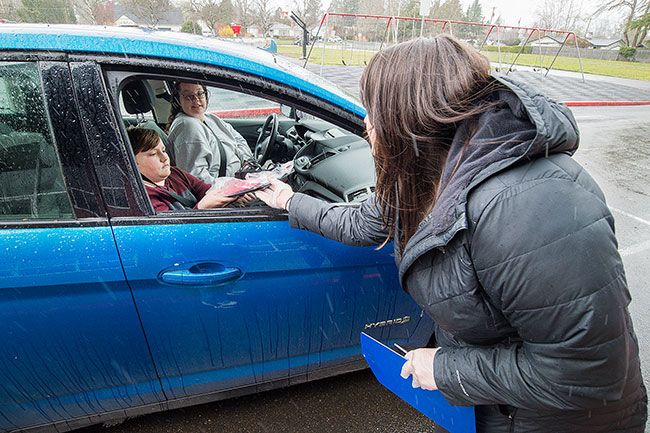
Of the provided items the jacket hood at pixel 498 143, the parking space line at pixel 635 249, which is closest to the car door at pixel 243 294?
the jacket hood at pixel 498 143

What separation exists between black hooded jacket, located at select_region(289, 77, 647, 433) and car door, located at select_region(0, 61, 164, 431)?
105cm

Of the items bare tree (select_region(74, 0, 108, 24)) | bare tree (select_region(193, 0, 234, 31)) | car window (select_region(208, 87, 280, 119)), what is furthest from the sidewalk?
car window (select_region(208, 87, 280, 119))

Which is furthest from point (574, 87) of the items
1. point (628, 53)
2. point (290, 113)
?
point (628, 53)

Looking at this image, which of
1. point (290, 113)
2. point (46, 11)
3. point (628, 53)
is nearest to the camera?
point (290, 113)

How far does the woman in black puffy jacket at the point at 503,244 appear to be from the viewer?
0.84 m

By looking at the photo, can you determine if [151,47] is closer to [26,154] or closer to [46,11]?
[26,154]

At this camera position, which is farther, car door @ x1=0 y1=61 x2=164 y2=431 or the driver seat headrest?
the driver seat headrest

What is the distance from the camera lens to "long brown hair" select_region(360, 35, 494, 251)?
95cm

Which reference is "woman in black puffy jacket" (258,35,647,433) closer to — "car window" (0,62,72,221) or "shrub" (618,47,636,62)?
"car window" (0,62,72,221)

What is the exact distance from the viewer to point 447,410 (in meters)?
1.27

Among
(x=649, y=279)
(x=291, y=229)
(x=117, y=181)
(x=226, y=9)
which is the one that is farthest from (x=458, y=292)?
(x=226, y=9)

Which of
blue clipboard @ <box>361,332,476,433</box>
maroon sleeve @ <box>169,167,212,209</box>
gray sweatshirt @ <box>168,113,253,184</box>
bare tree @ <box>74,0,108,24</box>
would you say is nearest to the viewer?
blue clipboard @ <box>361,332,476,433</box>

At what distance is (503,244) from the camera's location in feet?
2.79

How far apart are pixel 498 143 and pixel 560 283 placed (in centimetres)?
32
